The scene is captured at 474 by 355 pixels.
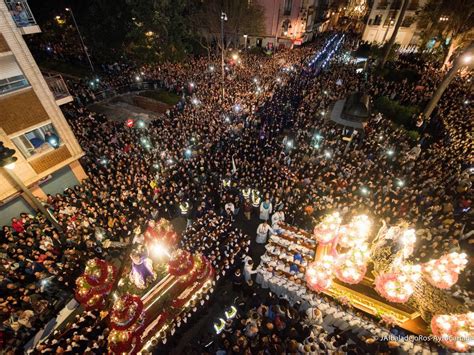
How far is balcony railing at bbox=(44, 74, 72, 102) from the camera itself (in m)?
11.7

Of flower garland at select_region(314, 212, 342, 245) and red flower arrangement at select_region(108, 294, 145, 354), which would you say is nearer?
red flower arrangement at select_region(108, 294, 145, 354)

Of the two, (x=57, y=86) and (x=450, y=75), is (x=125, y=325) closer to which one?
(x=57, y=86)

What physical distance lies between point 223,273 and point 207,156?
7440 millimetres

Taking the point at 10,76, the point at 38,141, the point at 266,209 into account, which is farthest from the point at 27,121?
the point at 266,209

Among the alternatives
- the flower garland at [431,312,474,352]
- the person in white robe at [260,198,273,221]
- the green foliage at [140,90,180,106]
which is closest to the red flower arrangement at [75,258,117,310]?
the person in white robe at [260,198,273,221]

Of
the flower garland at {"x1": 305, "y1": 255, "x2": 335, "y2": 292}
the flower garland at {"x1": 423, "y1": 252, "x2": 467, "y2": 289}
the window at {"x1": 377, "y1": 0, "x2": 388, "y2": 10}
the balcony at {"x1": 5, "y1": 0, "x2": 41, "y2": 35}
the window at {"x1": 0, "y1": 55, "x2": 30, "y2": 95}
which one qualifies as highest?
the balcony at {"x1": 5, "y1": 0, "x2": 41, "y2": 35}

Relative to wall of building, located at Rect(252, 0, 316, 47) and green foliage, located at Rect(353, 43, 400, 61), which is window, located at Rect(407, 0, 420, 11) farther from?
wall of building, located at Rect(252, 0, 316, 47)

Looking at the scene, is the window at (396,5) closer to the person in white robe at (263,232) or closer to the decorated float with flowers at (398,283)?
the decorated float with flowers at (398,283)

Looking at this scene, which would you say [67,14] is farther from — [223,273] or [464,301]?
[464,301]

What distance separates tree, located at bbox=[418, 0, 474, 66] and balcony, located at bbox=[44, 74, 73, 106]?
1313 inches

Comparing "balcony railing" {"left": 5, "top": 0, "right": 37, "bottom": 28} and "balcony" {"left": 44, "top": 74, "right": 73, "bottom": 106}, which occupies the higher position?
"balcony railing" {"left": 5, "top": 0, "right": 37, "bottom": 28}

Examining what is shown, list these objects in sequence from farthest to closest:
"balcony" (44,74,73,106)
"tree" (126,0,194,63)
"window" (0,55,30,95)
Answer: "tree" (126,0,194,63), "balcony" (44,74,73,106), "window" (0,55,30,95)

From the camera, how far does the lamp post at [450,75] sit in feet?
47.8

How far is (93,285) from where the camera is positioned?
8328 millimetres
